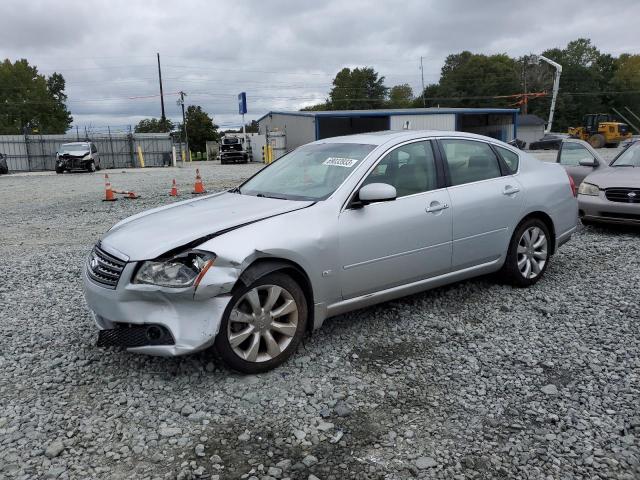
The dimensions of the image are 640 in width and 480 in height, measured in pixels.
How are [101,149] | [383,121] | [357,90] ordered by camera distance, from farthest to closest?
[357,90]
[383,121]
[101,149]

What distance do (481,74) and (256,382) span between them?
96.1m

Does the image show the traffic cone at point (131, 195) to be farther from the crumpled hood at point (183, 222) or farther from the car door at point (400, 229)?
the car door at point (400, 229)

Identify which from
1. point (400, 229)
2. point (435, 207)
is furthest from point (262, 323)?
point (435, 207)

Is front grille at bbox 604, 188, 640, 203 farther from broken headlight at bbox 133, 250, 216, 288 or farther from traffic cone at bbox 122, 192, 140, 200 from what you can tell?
traffic cone at bbox 122, 192, 140, 200

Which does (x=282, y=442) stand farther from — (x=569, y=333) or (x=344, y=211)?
(x=569, y=333)

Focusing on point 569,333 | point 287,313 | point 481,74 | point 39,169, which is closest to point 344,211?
point 287,313

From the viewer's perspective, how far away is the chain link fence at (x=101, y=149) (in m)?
37.5

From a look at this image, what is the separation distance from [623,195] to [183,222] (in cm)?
667

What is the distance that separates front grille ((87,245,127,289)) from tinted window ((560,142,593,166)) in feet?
29.9

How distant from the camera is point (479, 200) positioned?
498 centimetres

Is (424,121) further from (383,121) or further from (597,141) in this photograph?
(597,141)

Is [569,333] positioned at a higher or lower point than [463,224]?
lower

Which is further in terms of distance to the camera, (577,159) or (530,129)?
(530,129)

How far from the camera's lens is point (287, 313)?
3.78m
